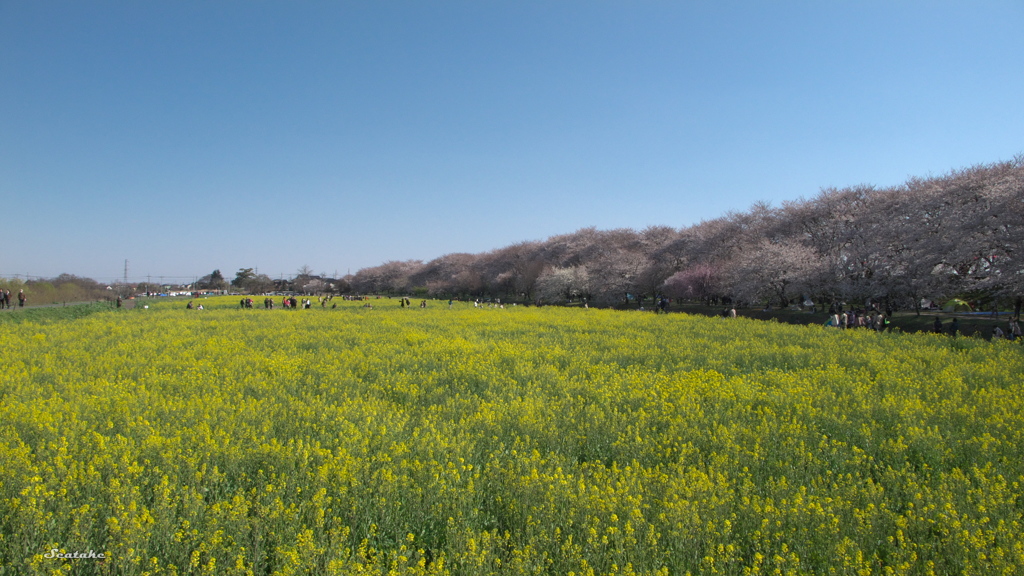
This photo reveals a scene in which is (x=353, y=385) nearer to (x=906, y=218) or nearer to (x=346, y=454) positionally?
(x=346, y=454)

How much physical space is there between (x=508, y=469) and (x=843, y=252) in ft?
120

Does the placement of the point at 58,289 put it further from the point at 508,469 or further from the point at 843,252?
the point at 843,252

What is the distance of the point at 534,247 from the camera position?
8075cm

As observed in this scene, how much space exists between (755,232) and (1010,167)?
60.0 feet

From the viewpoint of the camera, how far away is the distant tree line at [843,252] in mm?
24672

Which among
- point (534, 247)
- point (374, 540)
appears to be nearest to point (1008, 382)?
point (374, 540)

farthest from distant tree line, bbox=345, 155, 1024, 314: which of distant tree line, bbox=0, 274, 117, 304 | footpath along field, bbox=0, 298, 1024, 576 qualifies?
distant tree line, bbox=0, 274, 117, 304

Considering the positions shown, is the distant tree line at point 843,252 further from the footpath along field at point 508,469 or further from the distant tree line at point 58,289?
the distant tree line at point 58,289

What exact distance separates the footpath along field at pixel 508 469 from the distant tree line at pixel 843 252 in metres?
18.3

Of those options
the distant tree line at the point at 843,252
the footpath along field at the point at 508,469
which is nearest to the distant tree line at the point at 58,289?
the footpath along field at the point at 508,469

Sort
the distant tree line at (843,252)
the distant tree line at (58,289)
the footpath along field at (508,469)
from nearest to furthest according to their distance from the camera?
the footpath along field at (508,469) < the distant tree line at (843,252) < the distant tree line at (58,289)

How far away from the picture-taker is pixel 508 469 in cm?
530

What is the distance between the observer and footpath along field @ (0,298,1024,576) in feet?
12.5

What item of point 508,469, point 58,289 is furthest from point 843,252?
point 58,289
